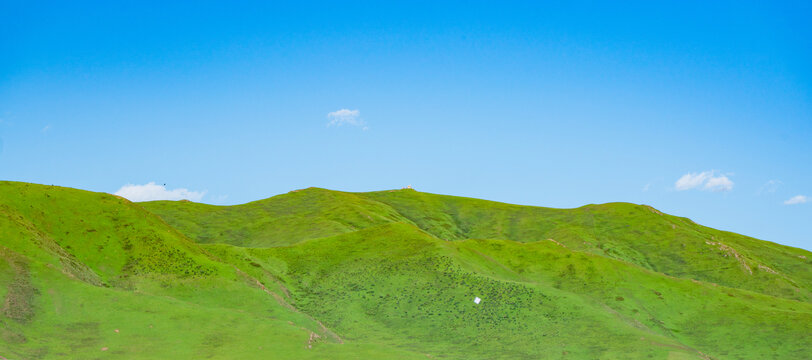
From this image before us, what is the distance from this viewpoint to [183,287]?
8244 cm

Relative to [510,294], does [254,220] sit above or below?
above

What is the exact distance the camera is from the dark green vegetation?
206ft

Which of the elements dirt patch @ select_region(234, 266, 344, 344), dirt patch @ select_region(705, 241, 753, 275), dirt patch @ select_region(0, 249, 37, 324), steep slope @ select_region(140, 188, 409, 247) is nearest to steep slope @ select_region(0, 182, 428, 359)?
dirt patch @ select_region(0, 249, 37, 324)

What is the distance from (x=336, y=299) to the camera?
318 ft

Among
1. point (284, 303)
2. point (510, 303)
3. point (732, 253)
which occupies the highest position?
point (732, 253)

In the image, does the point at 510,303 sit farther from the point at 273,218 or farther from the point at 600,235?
the point at 600,235

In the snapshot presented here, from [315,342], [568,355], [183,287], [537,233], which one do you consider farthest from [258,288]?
[537,233]

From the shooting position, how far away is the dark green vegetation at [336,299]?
206ft

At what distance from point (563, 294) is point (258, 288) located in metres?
47.0

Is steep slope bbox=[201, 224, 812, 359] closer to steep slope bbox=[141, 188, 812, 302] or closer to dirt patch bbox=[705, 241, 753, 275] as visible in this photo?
steep slope bbox=[141, 188, 812, 302]

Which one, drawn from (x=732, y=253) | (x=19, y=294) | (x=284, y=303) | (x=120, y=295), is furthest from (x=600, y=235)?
(x=19, y=294)

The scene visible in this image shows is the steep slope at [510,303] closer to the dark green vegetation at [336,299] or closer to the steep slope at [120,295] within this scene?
the dark green vegetation at [336,299]

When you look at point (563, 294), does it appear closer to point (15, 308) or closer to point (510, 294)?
point (510, 294)

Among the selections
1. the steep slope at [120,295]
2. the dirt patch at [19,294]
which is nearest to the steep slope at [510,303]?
the steep slope at [120,295]
